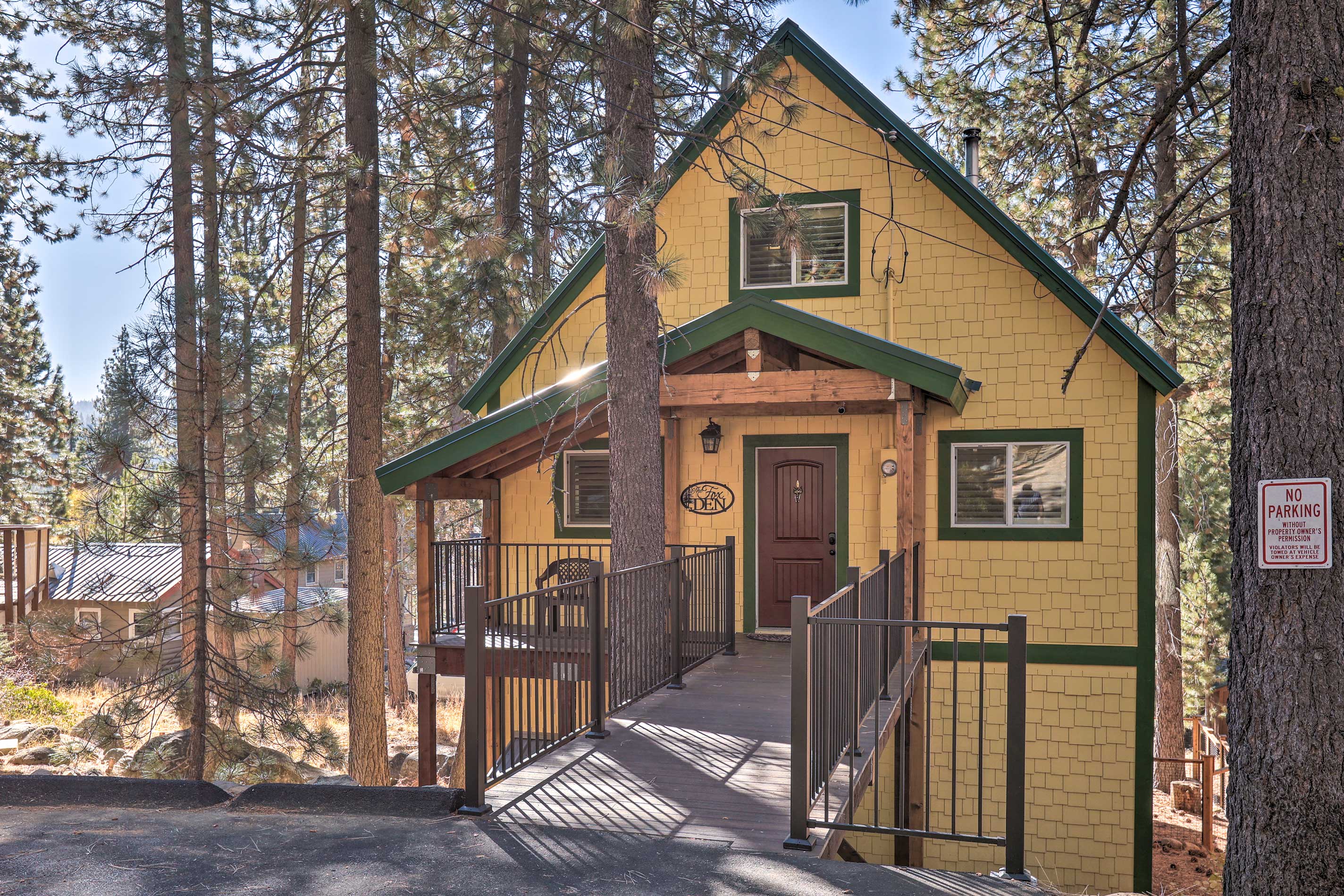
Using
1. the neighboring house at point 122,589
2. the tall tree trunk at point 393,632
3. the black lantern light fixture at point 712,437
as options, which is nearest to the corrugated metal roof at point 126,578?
the neighboring house at point 122,589

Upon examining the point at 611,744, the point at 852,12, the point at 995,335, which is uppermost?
the point at 852,12

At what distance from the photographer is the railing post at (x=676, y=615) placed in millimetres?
8250

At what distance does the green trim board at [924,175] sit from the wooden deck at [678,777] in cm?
486

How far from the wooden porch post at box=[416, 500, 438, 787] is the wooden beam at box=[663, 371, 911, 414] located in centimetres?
305

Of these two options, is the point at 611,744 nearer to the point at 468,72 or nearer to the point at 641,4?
the point at 641,4

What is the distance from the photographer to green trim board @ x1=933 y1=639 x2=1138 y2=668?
32.8ft

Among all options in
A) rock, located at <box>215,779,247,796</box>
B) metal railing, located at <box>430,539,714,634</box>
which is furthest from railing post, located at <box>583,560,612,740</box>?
metal railing, located at <box>430,539,714,634</box>

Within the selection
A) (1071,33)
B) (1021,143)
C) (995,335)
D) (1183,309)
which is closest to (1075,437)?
(995,335)

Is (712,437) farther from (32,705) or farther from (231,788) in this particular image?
(32,705)

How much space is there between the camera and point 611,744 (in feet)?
21.3

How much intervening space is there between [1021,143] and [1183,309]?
16.9 ft

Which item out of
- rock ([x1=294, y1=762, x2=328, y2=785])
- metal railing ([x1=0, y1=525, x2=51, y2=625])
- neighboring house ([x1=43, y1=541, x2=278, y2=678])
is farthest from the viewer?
neighboring house ([x1=43, y1=541, x2=278, y2=678])

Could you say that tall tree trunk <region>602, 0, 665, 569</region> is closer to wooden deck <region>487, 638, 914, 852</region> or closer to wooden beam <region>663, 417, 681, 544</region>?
wooden deck <region>487, 638, 914, 852</region>

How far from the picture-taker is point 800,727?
468 cm
